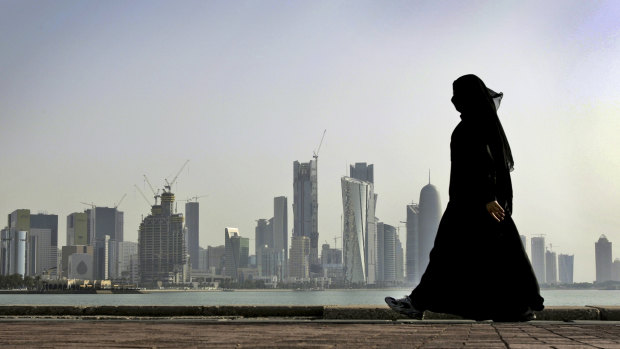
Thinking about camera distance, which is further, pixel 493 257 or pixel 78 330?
pixel 493 257

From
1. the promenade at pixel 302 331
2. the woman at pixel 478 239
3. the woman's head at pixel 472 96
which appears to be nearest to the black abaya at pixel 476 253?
the woman at pixel 478 239

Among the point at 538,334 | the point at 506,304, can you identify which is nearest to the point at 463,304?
the point at 506,304


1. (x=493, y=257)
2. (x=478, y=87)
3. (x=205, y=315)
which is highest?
(x=478, y=87)

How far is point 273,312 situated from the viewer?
36.5ft

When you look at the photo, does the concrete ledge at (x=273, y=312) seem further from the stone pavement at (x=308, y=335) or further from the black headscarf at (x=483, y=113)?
the black headscarf at (x=483, y=113)

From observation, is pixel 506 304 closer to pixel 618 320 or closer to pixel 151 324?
pixel 618 320

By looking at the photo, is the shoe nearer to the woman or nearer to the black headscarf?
the woman

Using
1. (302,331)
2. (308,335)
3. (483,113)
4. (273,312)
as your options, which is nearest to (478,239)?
(483,113)

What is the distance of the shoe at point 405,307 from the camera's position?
9477 mm

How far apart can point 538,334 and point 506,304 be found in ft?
5.99

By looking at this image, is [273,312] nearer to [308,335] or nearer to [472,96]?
[472,96]

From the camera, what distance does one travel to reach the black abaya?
30.0 feet

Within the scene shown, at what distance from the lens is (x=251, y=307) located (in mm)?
11266

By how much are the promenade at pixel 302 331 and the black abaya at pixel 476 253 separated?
248mm
